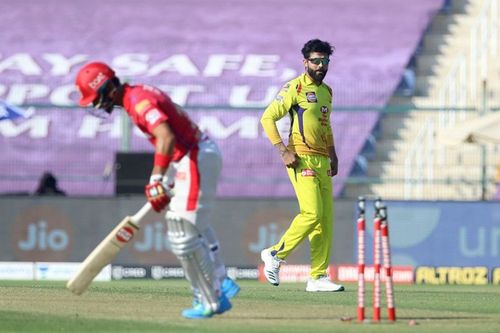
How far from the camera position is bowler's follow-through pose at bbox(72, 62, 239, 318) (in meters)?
9.88

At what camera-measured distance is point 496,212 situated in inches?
808

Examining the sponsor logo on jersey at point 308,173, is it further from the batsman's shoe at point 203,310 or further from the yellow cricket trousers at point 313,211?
the batsman's shoe at point 203,310

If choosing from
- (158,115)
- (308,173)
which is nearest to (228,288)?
(158,115)

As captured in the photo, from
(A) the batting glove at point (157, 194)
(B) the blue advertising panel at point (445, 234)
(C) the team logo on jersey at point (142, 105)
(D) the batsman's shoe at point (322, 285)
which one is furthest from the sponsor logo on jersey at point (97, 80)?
(B) the blue advertising panel at point (445, 234)

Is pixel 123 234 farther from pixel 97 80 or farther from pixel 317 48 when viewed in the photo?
pixel 317 48

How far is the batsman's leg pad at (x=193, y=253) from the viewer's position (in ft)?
32.4

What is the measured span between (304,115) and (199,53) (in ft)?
52.6

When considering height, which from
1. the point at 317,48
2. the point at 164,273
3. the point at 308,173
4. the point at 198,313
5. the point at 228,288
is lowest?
the point at 164,273

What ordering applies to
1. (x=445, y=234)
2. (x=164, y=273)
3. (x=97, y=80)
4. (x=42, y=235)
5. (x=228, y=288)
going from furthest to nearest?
1. (x=42, y=235)
2. (x=164, y=273)
3. (x=445, y=234)
4. (x=228, y=288)
5. (x=97, y=80)

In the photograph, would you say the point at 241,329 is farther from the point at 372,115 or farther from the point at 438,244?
the point at 372,115

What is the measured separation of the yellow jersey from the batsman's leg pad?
10.4 ft

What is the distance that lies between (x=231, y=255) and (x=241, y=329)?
36.7ft

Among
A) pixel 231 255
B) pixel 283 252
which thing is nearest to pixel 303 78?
pixel 283 252

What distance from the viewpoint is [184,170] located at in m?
9.99
